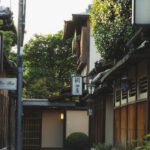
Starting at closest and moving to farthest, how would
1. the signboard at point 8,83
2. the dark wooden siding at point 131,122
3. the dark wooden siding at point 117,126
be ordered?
1. the dark wooden siding at point 131,122
2. the signboard at point 8,83
3. the dark wooden siding at point 117,126

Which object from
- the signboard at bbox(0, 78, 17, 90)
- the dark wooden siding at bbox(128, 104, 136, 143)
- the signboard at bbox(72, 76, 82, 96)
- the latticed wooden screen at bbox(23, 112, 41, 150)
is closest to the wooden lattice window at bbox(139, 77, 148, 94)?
the dark wooden siding at bbox(128, 104, 136, 143)

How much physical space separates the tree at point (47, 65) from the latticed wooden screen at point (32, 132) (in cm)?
1907

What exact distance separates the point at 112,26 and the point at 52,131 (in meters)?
29.3

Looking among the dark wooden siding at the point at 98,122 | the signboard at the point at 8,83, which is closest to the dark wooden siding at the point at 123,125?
the signboard at the point at 8,83

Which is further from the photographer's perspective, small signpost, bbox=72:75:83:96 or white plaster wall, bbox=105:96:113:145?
small signpost, bbox=72:75:83:96

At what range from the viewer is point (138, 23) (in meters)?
13.1

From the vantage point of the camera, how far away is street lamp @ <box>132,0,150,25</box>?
43.1 feet

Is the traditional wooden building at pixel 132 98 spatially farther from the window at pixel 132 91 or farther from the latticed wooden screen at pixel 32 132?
the latticed wooden screen at pixel 32 132

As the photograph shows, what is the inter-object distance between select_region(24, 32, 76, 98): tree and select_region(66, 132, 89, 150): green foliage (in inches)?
919

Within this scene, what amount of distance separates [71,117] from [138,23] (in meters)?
35.5

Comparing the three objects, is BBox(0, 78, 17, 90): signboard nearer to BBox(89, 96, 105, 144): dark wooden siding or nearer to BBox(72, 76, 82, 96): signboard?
BBox(89, 96, 105, 144): dark wooden siding

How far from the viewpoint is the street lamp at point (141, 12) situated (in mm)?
13141

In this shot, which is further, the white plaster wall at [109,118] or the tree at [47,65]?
the tree at [47,65]

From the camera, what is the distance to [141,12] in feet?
43.7
